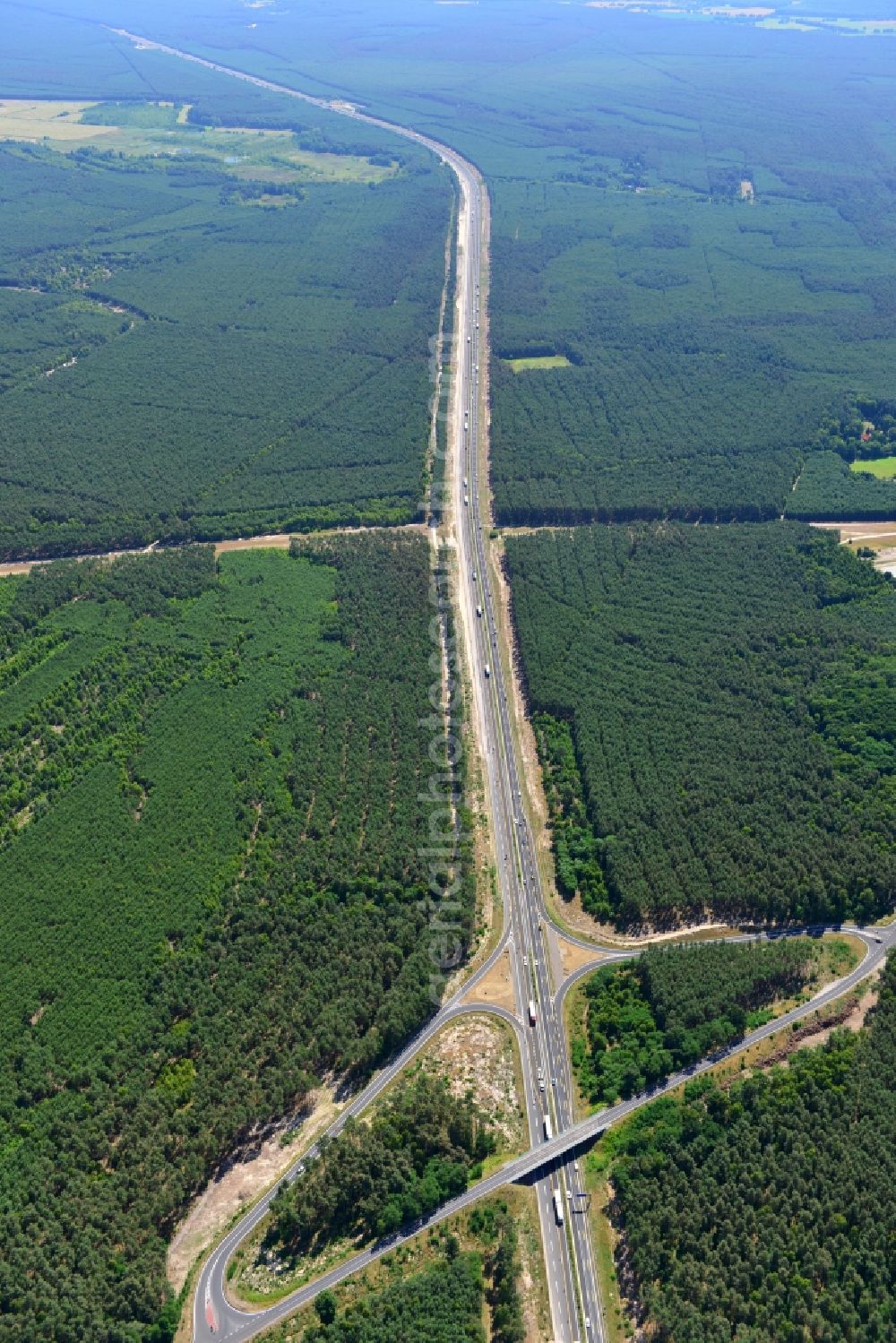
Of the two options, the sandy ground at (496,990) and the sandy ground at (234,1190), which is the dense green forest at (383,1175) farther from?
the sandy ground at (496,990)

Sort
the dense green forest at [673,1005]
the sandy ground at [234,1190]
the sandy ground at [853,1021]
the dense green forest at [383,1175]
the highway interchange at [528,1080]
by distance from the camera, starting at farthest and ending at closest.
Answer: the sandy ground at [853,1021]
the dense green forest at [673,1005]
the dense green forest at [383,1175]
the sandy ground at [234,1190]
the highway interchange at [528,1080]

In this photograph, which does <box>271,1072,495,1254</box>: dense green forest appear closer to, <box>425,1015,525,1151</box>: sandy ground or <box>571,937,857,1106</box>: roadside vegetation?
<box>425,1015,525,1151</box>: sandy ground

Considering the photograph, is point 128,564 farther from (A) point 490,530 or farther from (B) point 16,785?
(A) point 490,530

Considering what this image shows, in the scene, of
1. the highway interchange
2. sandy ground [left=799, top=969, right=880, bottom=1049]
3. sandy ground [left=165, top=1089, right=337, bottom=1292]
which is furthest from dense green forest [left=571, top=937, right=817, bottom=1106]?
sandy ground [left=165, top=1089, right=337, bottom=1292]

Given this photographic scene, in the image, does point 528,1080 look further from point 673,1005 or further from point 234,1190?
point 234,1190

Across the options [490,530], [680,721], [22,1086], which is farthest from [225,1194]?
[490,530]

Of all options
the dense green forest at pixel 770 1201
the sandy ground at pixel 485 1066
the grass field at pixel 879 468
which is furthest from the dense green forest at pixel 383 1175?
the grass field at pixel 879 468
